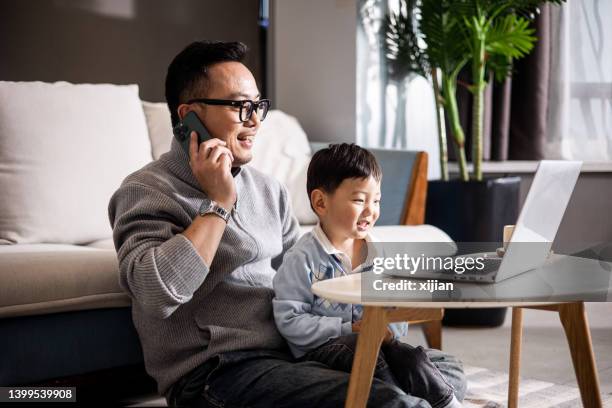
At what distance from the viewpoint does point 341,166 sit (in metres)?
1.53

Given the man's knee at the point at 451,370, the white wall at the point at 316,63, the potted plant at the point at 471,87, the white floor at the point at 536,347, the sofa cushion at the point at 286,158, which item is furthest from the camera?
the white wall at the point at 316,63

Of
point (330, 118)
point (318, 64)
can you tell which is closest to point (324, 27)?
point (318, 64)

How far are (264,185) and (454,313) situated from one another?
160cm

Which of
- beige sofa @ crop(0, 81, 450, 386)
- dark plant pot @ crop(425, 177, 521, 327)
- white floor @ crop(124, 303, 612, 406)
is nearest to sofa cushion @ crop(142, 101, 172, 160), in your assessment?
beige sofa @ crop(0, 81, 450, 386)

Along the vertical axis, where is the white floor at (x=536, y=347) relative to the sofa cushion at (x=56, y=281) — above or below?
below

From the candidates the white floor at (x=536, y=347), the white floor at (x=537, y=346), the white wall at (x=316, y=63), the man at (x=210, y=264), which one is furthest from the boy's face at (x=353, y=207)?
the white wall at (x=316, y=63)

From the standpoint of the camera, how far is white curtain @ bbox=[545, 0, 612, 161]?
3480mm

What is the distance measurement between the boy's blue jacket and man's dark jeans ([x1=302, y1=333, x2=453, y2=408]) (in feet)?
0.11

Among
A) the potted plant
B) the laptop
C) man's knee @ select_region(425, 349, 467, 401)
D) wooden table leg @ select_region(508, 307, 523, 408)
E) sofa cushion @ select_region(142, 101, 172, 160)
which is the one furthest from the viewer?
the potted plant

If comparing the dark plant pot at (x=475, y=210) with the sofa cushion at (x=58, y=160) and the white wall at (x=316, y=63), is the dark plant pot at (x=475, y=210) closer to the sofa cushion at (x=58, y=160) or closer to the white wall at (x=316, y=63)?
the white wall at (x=316, y=63)

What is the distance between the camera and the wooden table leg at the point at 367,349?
121cm

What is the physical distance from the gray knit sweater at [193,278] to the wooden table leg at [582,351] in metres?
0.54

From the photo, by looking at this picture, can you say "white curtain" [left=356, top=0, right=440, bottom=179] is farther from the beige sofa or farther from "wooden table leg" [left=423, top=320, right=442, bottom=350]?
"wooden table leg" [left=423, top=320, right=442, bottom=350]

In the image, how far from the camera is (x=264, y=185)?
1737mm
